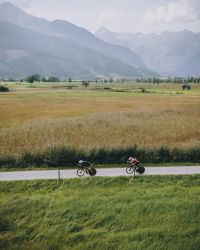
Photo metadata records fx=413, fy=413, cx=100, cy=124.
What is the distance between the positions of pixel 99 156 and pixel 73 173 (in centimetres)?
432

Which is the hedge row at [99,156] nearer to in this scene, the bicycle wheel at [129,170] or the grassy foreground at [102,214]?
the bicycle wheel at [129,170]

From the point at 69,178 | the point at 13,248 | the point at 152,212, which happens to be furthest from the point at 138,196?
the point at 13,248

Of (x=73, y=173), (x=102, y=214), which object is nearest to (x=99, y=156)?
(x=73, y=173)

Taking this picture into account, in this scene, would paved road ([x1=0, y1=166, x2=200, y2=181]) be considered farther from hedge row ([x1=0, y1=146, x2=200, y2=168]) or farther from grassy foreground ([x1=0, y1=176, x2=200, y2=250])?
hedge row ([x1=0, y1=146, x2=200, y2=168])

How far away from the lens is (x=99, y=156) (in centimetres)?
3198

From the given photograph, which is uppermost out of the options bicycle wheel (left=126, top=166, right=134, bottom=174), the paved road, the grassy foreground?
bicycle wheel (left=126, top=166, right=134, bottom=174)

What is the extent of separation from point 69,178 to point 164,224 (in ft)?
23.4

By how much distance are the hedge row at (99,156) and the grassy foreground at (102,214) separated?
5278mm

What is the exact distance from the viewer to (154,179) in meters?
26.3

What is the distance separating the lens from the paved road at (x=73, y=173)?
27.2m

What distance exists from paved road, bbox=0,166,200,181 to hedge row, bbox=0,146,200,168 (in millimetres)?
2365

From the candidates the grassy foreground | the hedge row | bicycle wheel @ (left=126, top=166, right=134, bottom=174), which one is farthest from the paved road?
the hedge row

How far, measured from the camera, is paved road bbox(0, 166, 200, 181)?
27.2 meters

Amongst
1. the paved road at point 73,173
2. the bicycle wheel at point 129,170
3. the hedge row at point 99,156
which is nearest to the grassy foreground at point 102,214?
the paved road at point 73,173
